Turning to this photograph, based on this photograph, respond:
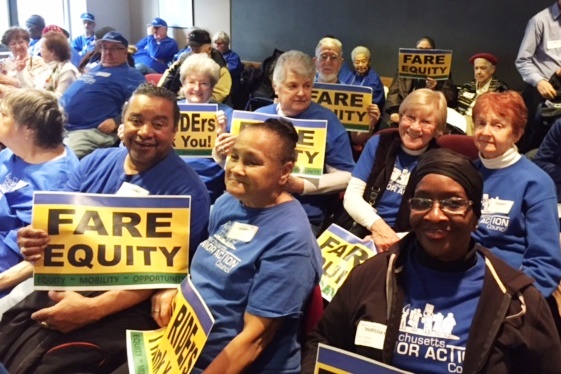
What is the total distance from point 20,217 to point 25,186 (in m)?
0.13

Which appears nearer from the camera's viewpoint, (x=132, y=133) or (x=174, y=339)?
(x=174, y=339)

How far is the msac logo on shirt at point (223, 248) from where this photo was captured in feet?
5.46

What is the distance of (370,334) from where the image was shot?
147cm

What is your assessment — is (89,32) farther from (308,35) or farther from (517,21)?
(517,21)

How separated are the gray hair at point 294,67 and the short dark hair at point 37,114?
121 centimetres

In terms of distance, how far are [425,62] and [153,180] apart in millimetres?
2880

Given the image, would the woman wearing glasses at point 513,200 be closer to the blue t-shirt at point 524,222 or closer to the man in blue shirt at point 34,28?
the blue t-shirt at point 524,222

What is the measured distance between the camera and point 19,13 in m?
9.58

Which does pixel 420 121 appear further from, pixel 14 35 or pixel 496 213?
pixel 14 35

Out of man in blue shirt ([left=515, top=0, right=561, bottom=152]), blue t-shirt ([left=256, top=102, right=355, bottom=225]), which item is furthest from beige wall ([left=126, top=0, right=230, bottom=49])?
blue t-shirt ([left=256, top=102, right=355, bottom=225])

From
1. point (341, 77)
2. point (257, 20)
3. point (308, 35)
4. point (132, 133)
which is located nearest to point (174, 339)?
point (132, 133)

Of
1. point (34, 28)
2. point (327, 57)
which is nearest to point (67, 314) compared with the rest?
point (327, 57)

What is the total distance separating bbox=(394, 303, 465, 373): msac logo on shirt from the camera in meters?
1.39

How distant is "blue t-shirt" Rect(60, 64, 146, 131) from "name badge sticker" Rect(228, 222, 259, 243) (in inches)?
118
